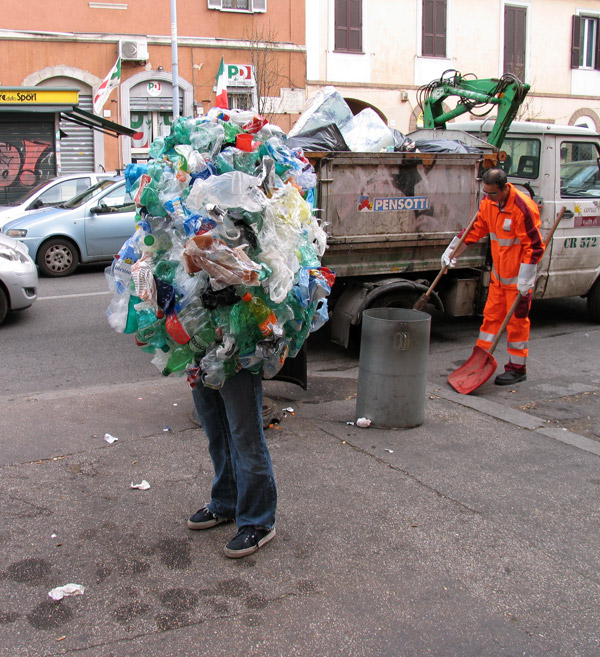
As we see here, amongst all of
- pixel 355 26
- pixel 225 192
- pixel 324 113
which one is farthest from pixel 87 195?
pixel 355 26

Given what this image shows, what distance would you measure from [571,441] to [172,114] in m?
20.1

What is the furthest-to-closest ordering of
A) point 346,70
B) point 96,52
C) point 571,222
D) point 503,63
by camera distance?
point 503,63
point 346,70
point 96,52
point 571,222

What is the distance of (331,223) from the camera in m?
6.54

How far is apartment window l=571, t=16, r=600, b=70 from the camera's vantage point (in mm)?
28125

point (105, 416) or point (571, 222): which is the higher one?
point (571, 222)

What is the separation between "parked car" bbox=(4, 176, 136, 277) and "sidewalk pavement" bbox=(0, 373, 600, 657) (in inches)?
280

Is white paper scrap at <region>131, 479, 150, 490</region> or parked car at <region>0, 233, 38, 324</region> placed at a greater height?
parked car at <region>0, 233, 38, 324</region>

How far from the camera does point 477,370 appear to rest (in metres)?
6.29

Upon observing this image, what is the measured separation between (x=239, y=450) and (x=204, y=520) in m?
0.56

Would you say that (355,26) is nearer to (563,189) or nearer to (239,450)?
(563,189)

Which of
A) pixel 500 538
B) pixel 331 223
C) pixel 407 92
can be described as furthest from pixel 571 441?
pixel 407 92

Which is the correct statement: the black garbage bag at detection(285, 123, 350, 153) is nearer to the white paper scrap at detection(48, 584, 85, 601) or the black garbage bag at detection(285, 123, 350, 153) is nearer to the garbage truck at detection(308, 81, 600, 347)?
the garbage truck at detection(308, 81, 600, 347)

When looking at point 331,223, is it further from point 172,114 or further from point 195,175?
point 172,114

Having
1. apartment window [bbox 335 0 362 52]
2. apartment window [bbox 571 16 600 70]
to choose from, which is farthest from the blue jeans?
apartment window [bbox 571 16 600 70]
